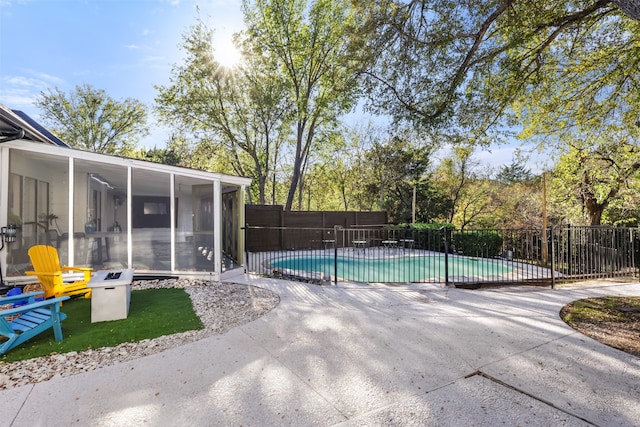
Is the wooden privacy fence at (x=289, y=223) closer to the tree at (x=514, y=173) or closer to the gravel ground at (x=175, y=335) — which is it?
the gravel ground at (x=175, y=335)

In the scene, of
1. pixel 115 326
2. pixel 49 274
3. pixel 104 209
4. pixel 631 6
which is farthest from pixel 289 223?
pixel 631 6

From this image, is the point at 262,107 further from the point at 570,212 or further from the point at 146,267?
the point at 570,212

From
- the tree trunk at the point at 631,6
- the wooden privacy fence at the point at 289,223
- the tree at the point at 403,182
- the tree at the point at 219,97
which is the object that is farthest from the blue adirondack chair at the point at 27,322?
the tree at the point at 403,182

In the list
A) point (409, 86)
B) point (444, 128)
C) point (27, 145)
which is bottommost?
point (27, 145)

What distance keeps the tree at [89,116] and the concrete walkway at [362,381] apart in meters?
24.1

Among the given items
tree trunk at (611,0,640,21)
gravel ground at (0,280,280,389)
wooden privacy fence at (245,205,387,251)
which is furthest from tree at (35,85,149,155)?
tree trunk at (611,0,640,21)

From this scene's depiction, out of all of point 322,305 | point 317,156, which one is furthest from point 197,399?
point 317,156

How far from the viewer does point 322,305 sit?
477 cm

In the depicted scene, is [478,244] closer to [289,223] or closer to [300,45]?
[289,223]

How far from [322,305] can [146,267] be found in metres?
4.02

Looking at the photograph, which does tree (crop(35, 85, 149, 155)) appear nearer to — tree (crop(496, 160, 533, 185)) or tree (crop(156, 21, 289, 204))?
tree (crop(156, 21, 289, 204))

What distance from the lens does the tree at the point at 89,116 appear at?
2028cm

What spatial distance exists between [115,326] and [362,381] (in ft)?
11.1

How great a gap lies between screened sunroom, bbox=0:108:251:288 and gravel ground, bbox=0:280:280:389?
2.17 feet
